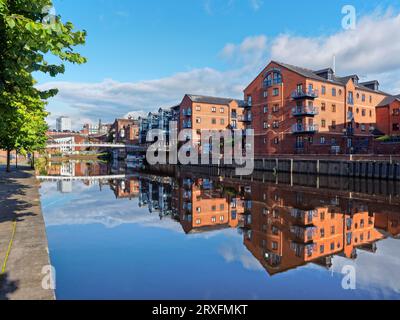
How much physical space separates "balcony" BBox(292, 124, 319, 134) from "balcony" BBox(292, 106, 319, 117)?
170cm

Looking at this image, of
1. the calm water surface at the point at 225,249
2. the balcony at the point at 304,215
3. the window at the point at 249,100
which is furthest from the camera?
the window at the point at 249,100

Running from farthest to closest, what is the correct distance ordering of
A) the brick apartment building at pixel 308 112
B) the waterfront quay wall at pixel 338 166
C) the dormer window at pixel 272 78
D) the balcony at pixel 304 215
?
the dormer window at pixel 272 78, the brick apartment building at pixel 308 112, the waterfront quay wall at pixel 338 166, the balcony at pixel 304 215

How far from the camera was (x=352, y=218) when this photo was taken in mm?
16250

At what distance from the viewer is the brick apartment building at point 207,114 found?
72.1 m

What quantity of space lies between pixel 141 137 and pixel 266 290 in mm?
108896

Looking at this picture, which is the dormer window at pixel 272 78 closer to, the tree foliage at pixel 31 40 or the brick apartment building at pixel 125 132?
the tree foliage at pixel 31 40

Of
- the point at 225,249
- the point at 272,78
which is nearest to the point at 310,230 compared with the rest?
the point at 225,249

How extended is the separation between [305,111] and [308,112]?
1.66ft

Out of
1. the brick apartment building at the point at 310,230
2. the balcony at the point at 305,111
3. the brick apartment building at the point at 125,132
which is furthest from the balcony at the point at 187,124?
the brick apartment building at the point at 310,230

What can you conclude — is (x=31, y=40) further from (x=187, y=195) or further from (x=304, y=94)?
(x=304, y=94)

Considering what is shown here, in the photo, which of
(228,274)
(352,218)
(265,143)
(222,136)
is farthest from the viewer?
(222,136)

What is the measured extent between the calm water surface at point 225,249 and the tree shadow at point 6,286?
1246mm
